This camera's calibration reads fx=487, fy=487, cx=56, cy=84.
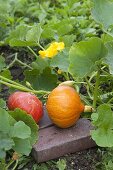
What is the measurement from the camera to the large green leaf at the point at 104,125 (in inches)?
77.9

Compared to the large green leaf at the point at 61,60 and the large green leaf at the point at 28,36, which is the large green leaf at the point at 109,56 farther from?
the large green leaf at the point at 28,36

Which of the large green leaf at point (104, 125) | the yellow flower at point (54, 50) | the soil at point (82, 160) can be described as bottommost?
the soil at point (82, 160)

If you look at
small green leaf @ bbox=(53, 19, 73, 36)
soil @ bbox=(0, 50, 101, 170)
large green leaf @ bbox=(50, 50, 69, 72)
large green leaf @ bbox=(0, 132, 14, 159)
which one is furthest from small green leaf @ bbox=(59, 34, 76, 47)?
large green leaf @ bbox=(0, 132, 14, 159)

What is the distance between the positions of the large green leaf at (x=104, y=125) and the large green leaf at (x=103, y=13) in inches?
14.0

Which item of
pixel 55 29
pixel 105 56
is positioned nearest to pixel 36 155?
pixel 105 56

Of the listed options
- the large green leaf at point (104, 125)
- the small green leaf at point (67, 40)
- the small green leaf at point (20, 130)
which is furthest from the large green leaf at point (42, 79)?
the small green leaf at point (20, 130)

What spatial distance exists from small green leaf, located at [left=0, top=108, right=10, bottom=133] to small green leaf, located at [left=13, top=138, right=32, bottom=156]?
8cm

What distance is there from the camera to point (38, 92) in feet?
7.78

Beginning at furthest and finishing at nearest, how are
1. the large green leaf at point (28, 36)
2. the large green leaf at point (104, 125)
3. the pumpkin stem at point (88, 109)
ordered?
1. the large green leaf at point (28, 36)
2. the pumpkin stem at point (88, 109)
3. the large green leaf at point (104, 125)

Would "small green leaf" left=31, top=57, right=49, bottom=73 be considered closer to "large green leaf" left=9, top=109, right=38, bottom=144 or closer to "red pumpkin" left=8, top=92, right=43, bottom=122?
"red pumpkin" left=8, top=92, right=43, bottom=122

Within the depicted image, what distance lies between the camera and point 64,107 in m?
2.18

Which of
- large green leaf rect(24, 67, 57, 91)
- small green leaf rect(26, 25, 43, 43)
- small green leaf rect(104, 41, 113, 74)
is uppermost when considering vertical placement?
small green leaf rect(104, 41, 113, 74)

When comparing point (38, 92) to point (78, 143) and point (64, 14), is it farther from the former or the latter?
point (64, 14)

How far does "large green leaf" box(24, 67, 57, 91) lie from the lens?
A: 8.25ft
